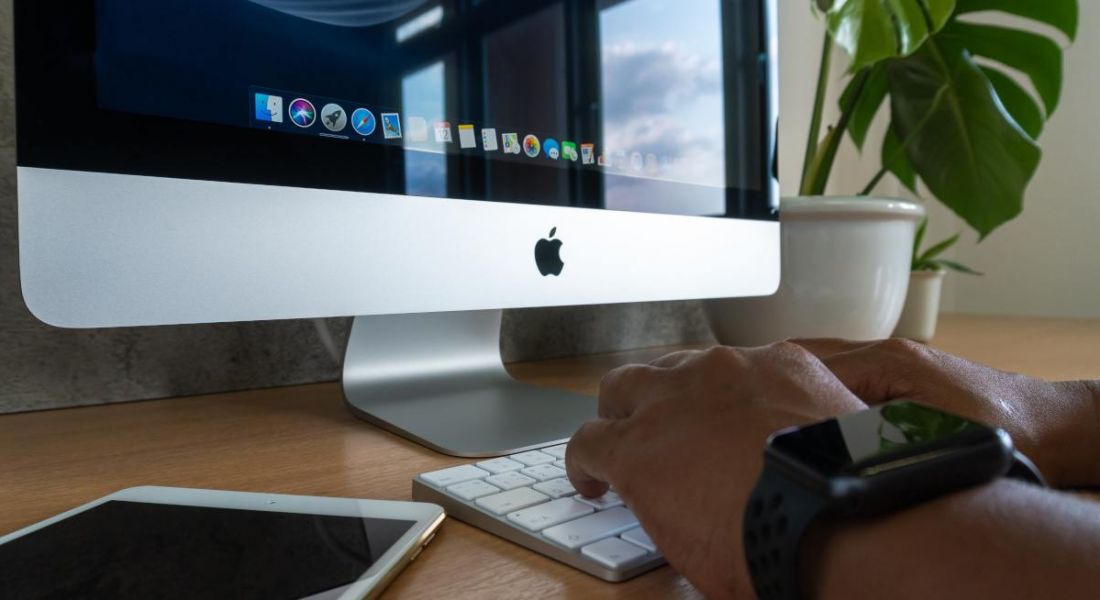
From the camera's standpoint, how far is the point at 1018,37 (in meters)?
1.03

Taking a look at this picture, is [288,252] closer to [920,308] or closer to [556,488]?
[556,488]

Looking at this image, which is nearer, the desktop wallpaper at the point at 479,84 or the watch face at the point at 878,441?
the watch face at the point at 878,441

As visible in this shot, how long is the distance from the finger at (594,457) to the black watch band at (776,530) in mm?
79

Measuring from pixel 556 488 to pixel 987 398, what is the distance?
0.67 feet

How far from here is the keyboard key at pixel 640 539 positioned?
0.80 ft

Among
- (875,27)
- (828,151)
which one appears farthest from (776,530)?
(828,151)

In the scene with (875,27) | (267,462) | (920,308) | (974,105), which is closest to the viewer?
(267,462)

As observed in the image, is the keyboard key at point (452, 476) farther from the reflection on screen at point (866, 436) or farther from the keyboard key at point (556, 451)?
the reflection on screen at point (866, 436)

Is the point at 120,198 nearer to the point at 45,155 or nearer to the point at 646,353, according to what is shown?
the point at 45,155

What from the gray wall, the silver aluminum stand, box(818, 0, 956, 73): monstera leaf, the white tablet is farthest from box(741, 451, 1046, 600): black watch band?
box(818, 0, 956, 73): monstera leaf

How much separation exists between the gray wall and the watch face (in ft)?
1.44

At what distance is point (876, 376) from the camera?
32 centimetres

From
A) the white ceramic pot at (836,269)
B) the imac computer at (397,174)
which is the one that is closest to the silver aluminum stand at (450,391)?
the imac computer at (397,174)

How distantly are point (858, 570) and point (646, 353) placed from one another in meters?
0.78
